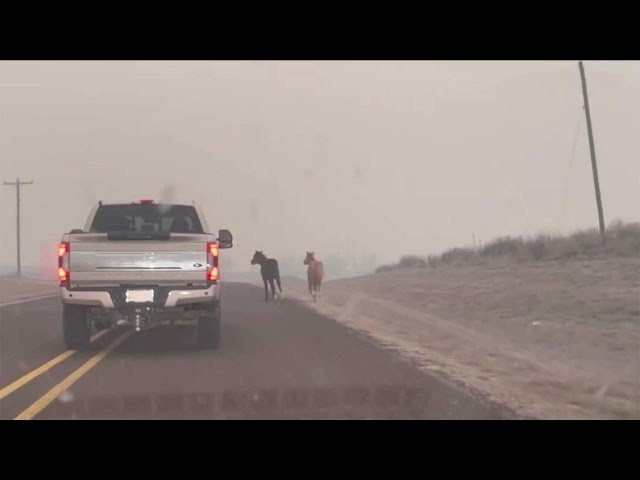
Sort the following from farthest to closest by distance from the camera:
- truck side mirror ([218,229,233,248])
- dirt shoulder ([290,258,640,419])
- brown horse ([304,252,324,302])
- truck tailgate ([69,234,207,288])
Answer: brown horse ([304,252,324,302]), truck side mirror ([218,229,233,248]), truck tailgate ([69,234,207,288]), dirt shoulder ([290,258,640,419])

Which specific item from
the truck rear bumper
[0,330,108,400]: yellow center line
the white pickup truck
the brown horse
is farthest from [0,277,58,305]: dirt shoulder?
the white pickup truck

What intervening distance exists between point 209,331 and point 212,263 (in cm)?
144

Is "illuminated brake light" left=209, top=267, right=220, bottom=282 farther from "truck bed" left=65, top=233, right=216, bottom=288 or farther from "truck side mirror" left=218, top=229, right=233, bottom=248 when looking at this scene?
"truck side mirror" left=218, top=229, right=233, bottom=248

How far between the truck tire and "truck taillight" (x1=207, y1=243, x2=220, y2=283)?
826 mm

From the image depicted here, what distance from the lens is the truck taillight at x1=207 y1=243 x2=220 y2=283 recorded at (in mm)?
13414

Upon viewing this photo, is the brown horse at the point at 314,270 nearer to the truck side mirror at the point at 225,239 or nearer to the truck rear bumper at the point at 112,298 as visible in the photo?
the truck side mirror at the point at 225,239

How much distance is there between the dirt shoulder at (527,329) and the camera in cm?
1078

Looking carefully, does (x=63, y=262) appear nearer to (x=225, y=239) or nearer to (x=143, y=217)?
(x=143, y=217)

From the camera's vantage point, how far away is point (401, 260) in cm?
6775

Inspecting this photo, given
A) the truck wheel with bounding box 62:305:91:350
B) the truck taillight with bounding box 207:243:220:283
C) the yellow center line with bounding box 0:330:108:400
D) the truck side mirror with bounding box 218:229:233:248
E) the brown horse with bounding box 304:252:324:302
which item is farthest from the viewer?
the brown horse with bounding box 304:252:324:302

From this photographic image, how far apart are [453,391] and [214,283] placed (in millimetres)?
4852

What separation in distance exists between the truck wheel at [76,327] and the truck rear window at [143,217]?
1.92 meters
